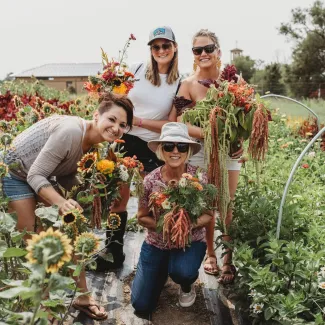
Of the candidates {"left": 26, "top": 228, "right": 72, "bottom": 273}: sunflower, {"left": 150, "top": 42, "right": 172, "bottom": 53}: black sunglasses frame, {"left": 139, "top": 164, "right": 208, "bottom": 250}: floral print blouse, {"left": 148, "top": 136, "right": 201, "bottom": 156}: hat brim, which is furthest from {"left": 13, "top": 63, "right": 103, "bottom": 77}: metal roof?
{"left": 26, "top": 228, "right": 72, "bottom": 273}: sunflower

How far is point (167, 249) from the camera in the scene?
277 centimetres

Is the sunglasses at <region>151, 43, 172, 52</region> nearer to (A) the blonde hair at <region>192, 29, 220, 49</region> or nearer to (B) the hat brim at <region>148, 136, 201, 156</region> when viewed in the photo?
(A) the blonde hair at <region>192, 29, 220, 49</region>

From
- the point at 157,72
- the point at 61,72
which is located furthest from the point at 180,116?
the point at 61,72

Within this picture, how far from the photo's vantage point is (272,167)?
192 inches

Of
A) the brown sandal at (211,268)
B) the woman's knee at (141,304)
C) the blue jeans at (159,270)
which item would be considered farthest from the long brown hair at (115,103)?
the brown sandal at (211,268)

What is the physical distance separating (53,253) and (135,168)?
1.34 metres

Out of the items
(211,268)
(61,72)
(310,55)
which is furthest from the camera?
(61,72)

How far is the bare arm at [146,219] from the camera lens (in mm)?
2705

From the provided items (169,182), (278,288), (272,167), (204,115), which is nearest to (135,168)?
(169,182)

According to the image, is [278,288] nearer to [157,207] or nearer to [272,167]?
[157,207]

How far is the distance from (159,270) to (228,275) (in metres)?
0.54

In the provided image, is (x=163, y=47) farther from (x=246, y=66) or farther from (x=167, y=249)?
(x=246, y=66)

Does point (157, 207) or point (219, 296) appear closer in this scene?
point (157, 207)

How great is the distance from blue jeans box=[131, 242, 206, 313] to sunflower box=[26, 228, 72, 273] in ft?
5.31
